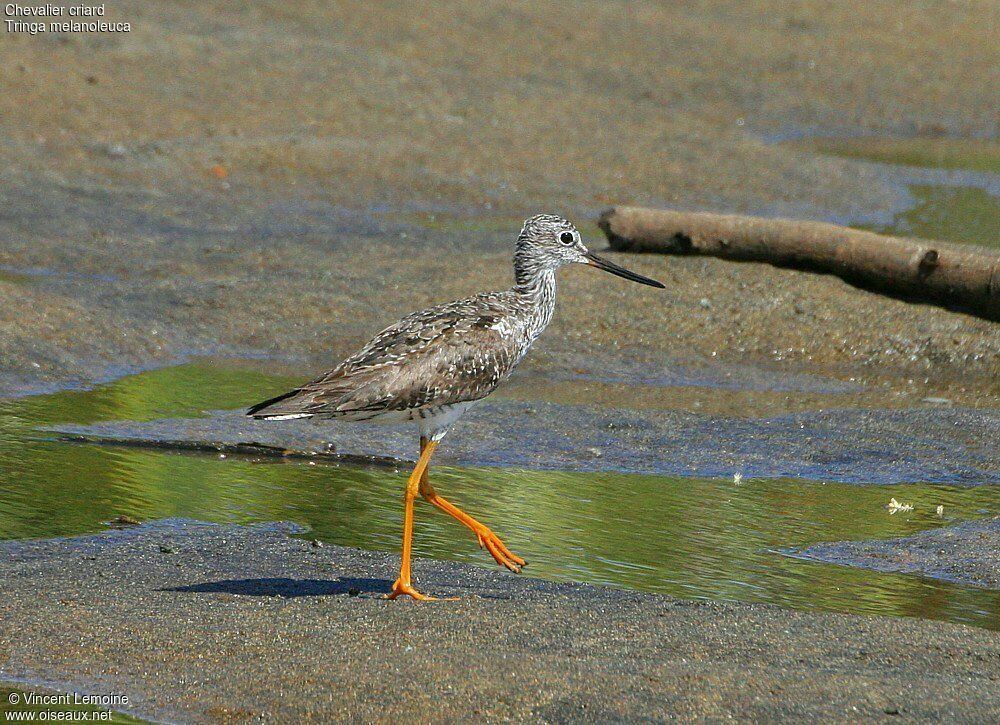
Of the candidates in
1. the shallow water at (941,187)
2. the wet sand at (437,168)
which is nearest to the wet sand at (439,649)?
the wet sand at (437,168)

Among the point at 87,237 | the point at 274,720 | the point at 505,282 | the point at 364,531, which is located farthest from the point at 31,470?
the point at 87,237

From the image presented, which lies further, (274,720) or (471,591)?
(471,591)

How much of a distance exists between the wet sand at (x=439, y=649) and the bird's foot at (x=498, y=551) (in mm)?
165

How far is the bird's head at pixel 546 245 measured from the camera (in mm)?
7902

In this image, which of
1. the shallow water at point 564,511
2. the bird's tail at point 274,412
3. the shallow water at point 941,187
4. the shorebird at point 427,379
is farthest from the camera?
the shallow water at point 941,187

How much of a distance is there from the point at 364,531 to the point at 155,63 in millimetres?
13164

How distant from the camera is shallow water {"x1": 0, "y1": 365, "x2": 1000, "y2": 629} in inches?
273

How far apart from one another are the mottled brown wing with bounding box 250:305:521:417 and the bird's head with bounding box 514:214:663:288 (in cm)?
70

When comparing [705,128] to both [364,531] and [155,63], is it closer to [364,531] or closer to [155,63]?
[155,63]

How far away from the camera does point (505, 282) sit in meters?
12.5

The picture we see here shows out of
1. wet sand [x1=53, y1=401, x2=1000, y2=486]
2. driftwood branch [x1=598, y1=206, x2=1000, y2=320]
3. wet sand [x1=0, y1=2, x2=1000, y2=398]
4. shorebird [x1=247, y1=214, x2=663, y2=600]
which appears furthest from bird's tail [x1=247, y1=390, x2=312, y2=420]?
driftwood branch [x1=598, y1=206, x2=1000, y2=320]

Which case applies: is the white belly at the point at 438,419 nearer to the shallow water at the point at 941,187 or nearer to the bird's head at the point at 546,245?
the bird's head at the point at 546,245

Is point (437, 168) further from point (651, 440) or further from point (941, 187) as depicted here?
point (651, 440)

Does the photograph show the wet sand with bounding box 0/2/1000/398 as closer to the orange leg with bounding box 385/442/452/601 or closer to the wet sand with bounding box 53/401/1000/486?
the wet sand with bounding box 53/401/1000/486
